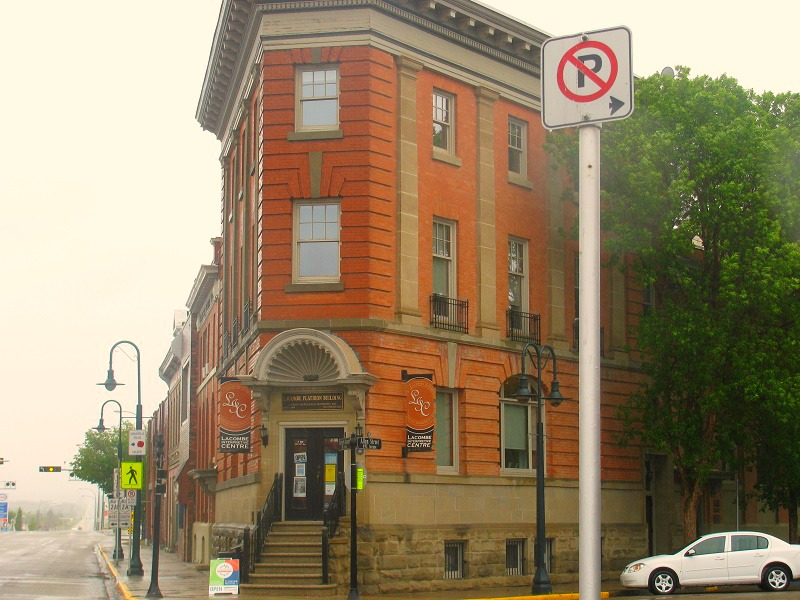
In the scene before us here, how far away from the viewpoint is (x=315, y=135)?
29875 mm

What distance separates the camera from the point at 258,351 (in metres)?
29.7

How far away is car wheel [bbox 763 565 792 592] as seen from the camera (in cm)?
Result: 2809

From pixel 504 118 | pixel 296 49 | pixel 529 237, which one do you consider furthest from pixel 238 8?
pixel 529 237

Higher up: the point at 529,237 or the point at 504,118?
the point at 504,118

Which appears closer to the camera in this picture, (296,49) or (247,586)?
(247,586)

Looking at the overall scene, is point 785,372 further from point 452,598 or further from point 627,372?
point 452,598

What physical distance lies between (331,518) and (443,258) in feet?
27.3

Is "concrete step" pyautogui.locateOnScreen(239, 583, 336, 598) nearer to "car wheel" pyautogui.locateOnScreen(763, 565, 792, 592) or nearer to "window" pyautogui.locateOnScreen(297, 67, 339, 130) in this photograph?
"car wheel" pyautogui.locateOnScreen(763, 565, 792, 592)

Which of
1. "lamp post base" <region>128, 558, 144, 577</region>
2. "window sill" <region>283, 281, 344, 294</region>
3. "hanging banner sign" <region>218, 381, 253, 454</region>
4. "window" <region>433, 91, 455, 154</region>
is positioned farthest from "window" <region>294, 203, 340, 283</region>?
"lamp post base" <region>128, 558, 144, 577</region>

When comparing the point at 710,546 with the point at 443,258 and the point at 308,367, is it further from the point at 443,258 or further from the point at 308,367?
the point at 308,367

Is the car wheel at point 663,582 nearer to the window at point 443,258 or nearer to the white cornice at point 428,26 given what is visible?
the window at point 443,258

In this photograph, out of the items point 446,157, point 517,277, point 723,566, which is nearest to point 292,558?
point 723,566

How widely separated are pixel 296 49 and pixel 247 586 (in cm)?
1441

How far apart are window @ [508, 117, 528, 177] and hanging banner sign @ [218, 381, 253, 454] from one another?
10713mm
